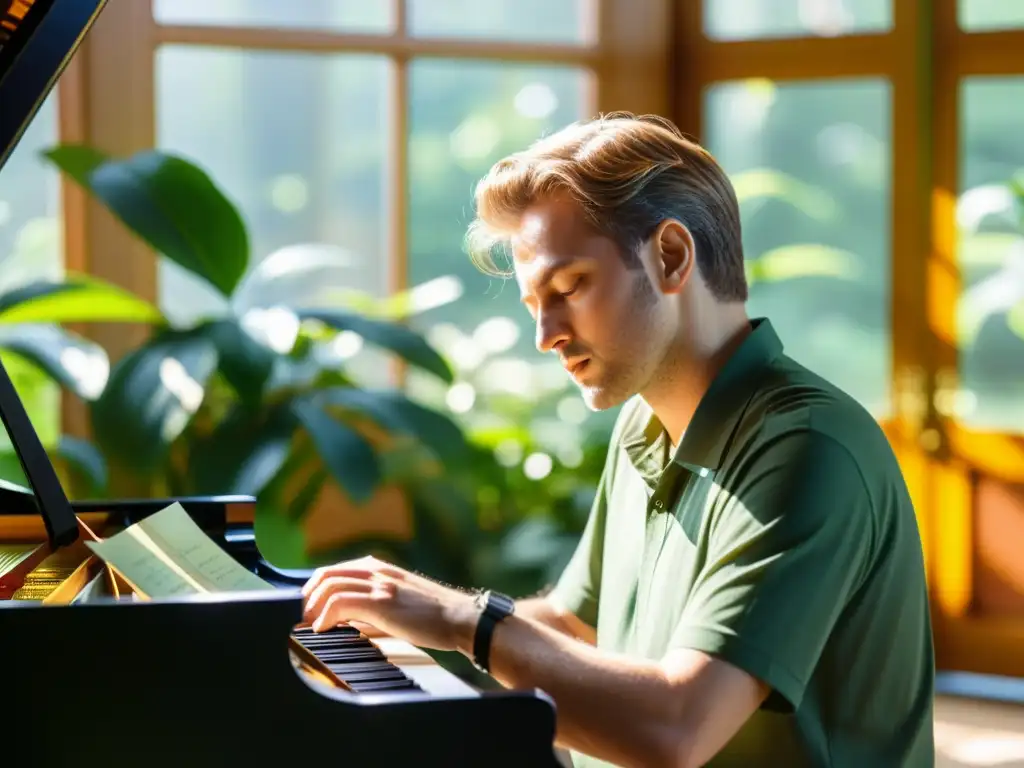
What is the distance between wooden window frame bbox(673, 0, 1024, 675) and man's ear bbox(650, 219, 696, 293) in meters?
2.87

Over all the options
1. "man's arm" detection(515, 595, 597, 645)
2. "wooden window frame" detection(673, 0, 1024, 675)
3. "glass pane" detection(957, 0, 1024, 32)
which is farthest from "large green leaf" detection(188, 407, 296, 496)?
"glass pane" detection(957, 0, 1024, 32)

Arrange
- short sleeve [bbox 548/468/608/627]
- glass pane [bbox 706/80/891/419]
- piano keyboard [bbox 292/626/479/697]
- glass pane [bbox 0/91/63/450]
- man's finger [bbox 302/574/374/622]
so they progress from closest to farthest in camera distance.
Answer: piano keyboard [bbox 292/626/479/697]
man's finger [bbox 302/574/374/622]
short sleeve [bbox 548/468/608/627]
glass pane [bbox 0/91/63/450]
glass pane [bbox 706/80/891/419]

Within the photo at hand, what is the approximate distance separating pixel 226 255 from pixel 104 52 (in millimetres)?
1001

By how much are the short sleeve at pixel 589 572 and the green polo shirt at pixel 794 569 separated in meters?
0.22

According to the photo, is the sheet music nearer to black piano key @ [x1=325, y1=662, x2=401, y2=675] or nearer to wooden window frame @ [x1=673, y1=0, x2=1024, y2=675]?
black piano key @ [x1=325, y1=662, x2=401, y2=675]

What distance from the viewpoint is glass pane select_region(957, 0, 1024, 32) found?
4.19 meters

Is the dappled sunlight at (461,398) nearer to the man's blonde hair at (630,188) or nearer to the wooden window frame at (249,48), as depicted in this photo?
the wooden window frame at (249,48)

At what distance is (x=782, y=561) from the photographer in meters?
1.45

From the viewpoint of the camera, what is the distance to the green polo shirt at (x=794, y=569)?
1445mm

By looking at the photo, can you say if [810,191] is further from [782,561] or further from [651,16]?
[782,561]

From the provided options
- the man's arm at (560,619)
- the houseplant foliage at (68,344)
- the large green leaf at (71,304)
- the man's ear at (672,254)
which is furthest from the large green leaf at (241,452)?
the man's ear at (672,254)

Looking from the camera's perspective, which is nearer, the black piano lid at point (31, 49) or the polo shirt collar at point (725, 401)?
the black piano lid at point (31, 49)

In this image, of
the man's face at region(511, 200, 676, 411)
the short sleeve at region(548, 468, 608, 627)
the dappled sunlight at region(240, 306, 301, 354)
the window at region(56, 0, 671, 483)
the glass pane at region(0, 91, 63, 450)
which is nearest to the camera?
the man's face at region(511, 200, 676, 411)

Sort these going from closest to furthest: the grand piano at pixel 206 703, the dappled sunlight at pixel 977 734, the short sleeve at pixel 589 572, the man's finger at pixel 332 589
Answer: the grand piano at pixel 206 703
the man's finger at pixel 332 589
the short sleeve at pixel 589 572
the dappled sunlight at pixel 977 734
